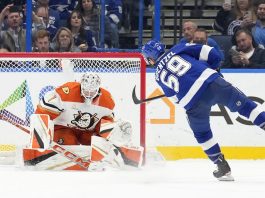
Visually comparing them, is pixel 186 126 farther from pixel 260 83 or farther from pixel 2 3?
pixel 2 3

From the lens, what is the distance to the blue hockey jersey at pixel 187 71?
438 centimetres

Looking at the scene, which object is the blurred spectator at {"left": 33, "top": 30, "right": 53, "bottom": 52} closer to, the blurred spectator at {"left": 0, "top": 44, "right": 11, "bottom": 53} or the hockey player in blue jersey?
the blurred spectator at {"left": 0, "top": 44, "right": 11, "bottom": 53}

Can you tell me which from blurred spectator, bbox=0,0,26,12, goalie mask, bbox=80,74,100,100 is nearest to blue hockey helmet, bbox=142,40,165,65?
goalie mask, bbox=80,74,100,100

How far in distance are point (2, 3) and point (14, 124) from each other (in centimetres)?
138

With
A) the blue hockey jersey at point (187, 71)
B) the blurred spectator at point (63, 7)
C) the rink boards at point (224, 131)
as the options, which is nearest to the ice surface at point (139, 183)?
the rink boards at point (224, 131)

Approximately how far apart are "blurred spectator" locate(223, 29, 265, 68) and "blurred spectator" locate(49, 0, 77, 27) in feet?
4.59

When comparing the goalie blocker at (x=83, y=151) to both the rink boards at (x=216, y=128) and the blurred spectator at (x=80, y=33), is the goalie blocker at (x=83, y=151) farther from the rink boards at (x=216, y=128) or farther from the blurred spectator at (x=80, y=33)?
the blurred spectator at (x=80, y=33)

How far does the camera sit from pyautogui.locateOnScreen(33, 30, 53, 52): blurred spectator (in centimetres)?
597

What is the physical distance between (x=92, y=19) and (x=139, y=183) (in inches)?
91.8

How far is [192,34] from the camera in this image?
596 centimetres

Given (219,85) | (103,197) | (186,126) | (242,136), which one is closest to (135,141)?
(186,126)

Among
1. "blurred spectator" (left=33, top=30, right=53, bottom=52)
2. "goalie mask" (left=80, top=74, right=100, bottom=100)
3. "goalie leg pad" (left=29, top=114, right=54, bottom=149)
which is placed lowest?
"goalie leg pad" (left=29, top=114, right=54, bottom=149)

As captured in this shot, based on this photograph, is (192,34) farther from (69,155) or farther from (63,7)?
(69,155)

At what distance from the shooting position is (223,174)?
441 cm
